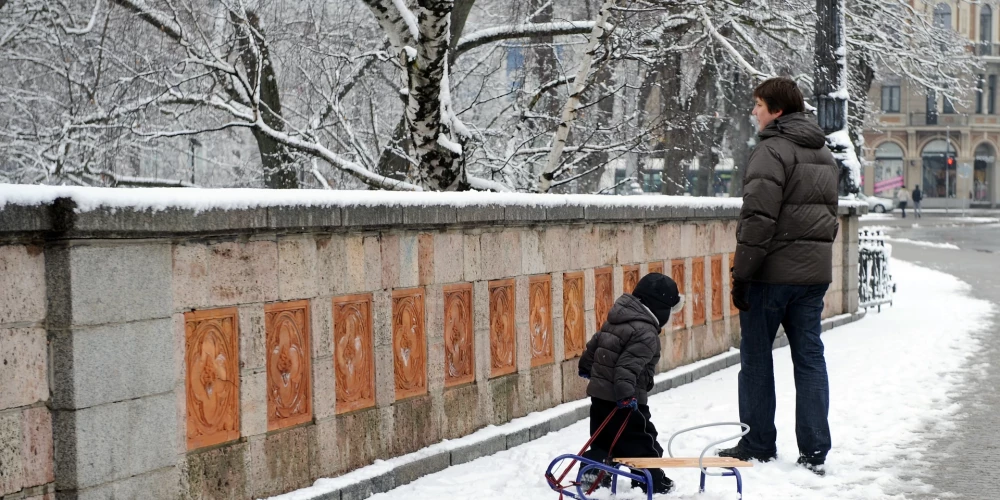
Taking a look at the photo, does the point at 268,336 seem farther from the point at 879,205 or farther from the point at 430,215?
the point at 879,205

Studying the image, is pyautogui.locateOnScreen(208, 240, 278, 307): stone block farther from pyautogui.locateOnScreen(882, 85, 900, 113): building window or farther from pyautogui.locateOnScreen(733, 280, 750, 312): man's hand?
pyautogui.locateOnScreen(882, 85, 900, 113): building window

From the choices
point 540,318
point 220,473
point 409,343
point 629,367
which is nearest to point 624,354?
point 629,367

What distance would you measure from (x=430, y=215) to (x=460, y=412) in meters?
1.20

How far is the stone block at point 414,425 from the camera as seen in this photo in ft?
21.5

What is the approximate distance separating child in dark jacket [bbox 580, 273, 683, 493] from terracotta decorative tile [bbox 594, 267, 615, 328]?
2.61 meters

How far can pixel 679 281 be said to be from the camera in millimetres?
10391

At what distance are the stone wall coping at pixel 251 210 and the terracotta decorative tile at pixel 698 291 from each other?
7.41 ft

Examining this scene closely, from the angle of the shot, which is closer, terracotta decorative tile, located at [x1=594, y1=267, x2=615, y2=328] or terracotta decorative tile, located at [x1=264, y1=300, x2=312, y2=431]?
terracotta decorative tile, located at [x1=264, y1=300, x2=312, y2=431]

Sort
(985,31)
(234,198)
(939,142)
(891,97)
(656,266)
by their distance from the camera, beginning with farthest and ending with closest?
(891,97)
(939,142)
(985,31)
(656,266)
(234,198)

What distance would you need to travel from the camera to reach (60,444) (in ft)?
15.0

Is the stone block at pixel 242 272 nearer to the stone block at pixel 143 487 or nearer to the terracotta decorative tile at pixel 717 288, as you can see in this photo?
the stone block at pixel 143 487

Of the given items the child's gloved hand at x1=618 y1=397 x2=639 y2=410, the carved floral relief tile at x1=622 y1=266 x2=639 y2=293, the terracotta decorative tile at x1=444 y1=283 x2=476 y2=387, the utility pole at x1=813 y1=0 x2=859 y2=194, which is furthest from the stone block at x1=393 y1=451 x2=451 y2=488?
the utility pole at x1=813 y1=0 x2=859 y2=194

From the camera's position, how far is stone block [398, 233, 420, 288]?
661 centimetres

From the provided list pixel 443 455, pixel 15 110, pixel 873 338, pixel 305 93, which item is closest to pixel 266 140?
pixel 305 93
